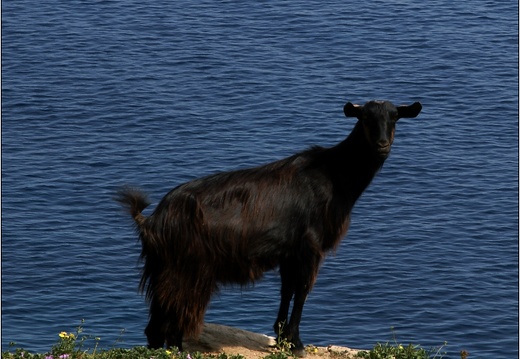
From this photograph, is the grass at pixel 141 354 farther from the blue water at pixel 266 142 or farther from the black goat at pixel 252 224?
the blue water at pixel 266 142

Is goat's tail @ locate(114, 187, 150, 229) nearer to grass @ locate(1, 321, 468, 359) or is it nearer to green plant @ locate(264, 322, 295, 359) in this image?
grass @ locate(1, 321, 468, 359)

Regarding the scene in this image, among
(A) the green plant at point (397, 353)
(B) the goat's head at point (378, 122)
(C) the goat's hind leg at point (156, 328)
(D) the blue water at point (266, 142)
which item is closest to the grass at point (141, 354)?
(A) the green plant at point (397, 353)

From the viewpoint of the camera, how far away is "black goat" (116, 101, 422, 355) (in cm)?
1283

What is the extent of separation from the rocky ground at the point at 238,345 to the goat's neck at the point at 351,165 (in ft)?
5.74

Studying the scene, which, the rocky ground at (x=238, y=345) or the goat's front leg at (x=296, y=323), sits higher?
the goat's front leg at (x=296, y=323)

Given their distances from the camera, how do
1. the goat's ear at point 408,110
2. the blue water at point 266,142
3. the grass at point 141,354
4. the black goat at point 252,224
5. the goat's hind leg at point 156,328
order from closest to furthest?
the grass at point 141,354 < the black goat at point 252,224 < the goat's hind leg at point 156,328 < the goat's ear at point 408,110 < the blue water at point 266,142

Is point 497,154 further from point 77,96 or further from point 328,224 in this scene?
point 328,224

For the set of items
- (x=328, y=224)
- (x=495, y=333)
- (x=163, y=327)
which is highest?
(x=328, y=224)

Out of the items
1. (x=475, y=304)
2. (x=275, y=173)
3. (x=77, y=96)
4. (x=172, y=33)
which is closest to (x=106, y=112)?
(x=77, y=96)

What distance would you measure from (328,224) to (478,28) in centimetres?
2960

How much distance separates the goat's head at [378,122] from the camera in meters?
13.0

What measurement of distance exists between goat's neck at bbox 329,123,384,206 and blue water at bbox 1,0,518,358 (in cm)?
872

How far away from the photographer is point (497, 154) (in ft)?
105

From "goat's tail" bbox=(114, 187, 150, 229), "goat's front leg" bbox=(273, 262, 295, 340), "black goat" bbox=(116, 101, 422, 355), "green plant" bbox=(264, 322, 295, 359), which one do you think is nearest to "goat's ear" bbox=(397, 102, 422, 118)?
"black goat" bbox=(116, 101, 422, 355)
